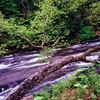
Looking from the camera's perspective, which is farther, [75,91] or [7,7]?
[7,7]

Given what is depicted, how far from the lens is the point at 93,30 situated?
34625 millimetres

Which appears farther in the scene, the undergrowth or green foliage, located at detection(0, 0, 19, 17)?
green foliage, located at detection(0, 0, 19, 17)

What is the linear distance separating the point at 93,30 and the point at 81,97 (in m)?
28.4

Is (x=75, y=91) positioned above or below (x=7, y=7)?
below

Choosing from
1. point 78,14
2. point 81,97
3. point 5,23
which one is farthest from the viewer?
point 78,14

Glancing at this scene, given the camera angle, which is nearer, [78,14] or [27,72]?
[27,72]

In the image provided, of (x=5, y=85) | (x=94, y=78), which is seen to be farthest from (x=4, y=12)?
(x=94, y=78)

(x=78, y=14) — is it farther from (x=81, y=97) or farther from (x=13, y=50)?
(x=81, y=97)

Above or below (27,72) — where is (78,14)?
above

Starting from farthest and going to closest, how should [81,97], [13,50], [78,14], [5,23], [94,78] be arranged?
[78,14], [13,50], [5,23], [94,78], [81,97]

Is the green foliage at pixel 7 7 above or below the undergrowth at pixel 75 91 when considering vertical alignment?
above

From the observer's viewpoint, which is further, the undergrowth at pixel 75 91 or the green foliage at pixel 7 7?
the green foliage at pixel 7 7

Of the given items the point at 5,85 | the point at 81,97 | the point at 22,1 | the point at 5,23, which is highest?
the point at 22,1

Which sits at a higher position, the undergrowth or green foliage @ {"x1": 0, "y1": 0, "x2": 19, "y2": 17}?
green foliage @ {"x1": 0, "y1": 0, "x2": 19, "y2": 17}
